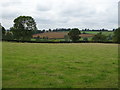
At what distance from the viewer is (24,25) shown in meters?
91.1

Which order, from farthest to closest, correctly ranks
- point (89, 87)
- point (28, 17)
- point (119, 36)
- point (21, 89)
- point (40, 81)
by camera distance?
point (28, 17), point (119, 36), point (40, 81), point (89, 87), point (21, 89)

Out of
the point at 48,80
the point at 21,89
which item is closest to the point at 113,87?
the point at 48,80

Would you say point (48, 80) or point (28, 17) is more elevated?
point (28, 17)

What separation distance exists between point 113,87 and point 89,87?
44.5 inches

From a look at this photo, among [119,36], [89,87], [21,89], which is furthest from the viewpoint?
[119,36]

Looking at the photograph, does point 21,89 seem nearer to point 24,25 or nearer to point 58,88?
point 58,88

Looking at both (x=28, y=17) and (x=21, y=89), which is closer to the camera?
(x=21, y=89)

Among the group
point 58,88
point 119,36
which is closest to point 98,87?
point 58,88

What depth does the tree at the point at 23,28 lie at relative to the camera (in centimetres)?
8882

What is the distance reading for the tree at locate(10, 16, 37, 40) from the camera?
291ft

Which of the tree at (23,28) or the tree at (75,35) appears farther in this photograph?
the tree at (75,35)

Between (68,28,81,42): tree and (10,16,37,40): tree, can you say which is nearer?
(10,16,37,40): tree

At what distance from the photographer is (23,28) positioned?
90000 millimetres

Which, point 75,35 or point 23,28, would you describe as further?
point 75,35
